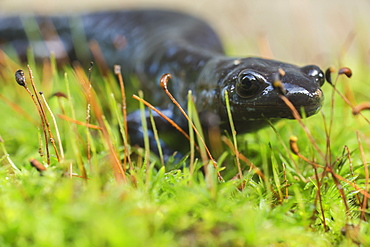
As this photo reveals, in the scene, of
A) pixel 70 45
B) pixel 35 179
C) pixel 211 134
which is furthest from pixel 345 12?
pixel 35 179

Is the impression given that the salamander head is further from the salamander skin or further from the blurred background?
the blurred background

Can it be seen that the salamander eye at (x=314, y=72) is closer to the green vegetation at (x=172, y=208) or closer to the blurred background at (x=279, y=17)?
the green vegetation at (x=172, y=208)

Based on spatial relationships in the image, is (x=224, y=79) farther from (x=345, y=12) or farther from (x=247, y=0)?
(x=345, y=12)

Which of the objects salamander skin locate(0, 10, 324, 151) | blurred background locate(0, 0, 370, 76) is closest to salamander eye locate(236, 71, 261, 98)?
salamander skin locate(0, 10, 324, 151)

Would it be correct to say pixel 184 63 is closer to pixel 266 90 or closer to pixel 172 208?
pixel 266 90

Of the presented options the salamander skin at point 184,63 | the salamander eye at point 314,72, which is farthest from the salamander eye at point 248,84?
the salamander eye at point 314,72

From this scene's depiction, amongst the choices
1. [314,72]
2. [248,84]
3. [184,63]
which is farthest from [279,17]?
[248,84]

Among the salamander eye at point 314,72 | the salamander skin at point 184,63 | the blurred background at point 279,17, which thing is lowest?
the blurred background at point 279,17
